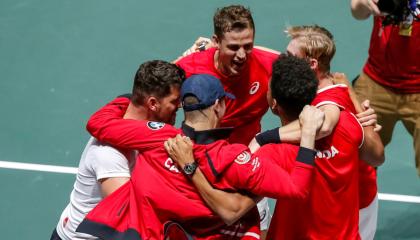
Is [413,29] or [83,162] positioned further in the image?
[413,29]

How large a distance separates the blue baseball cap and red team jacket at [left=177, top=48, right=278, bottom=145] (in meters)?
1.39

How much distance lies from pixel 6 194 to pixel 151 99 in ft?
10.6

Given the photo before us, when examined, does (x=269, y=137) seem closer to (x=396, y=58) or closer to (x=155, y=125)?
(x=155, y=125)

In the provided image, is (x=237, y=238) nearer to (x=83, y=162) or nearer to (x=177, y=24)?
(x=83, y=162)

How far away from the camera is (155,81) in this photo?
5531mm

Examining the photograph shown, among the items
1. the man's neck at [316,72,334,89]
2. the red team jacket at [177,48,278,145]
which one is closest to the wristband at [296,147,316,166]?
the man's neck at [316,72,334,89]

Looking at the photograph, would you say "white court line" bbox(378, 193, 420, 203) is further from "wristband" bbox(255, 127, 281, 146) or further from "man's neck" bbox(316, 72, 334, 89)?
"wristband" bbox(255, 127, 281, 146)

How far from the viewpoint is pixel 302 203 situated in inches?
201

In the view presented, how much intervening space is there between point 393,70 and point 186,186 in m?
3.08

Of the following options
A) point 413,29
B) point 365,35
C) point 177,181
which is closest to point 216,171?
point 177,181

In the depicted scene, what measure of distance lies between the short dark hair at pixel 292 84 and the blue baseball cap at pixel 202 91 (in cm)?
36

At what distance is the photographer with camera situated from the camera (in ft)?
22.8

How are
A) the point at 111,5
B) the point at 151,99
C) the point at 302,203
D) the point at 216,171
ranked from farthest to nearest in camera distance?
1. the point at 111,5
2. the point at 151,99
3. the point at 302,203
4. the point at 216,171

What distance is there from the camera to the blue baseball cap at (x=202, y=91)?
4965 millimetres
